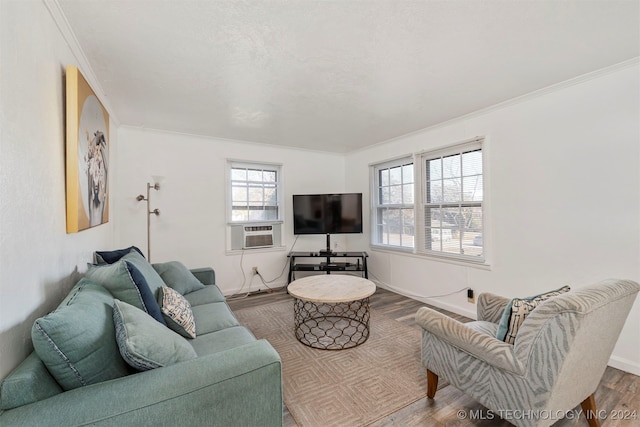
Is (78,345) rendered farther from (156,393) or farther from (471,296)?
(471,296)

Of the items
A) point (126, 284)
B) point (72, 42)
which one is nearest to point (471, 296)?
point (126, 284)

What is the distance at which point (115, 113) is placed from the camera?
10.0ft

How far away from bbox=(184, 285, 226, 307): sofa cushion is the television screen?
198cm

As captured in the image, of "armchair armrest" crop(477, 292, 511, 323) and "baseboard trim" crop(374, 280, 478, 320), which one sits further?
"baseboard trim" crop(374, 280, 478, 320)

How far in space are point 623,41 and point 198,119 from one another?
12.2 ft

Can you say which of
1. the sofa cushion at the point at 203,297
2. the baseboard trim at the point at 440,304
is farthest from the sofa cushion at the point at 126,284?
the baseboard trim at the point at 440,304

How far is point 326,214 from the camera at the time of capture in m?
4.45

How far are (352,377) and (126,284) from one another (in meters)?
1.65

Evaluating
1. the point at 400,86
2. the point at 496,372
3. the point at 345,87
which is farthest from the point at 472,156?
the point at 496,372

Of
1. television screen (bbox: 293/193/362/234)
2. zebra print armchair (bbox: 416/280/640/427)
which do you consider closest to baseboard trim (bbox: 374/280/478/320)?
television screen (bbox: 293/193/362/234)

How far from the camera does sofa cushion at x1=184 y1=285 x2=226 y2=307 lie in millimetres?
2464

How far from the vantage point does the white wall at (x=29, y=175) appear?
3.34ft

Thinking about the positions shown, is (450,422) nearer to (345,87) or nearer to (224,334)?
(224,334)

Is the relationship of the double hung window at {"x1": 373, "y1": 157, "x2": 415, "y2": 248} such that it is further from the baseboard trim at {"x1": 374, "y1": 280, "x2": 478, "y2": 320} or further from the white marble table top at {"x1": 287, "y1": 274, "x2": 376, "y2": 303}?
the white marble table top at {"x1": 287, "y1": 274, "x2": 376, "y2": 303}
